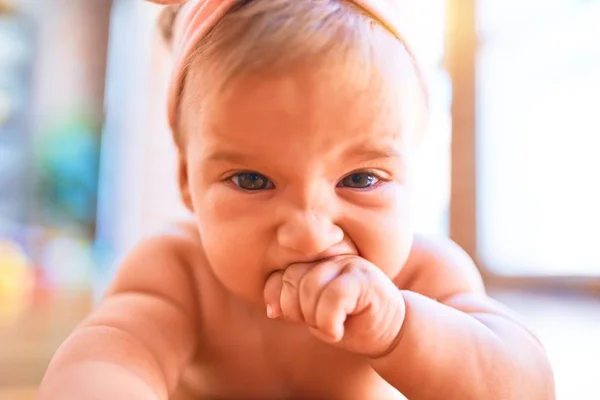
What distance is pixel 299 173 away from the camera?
443 millimetres

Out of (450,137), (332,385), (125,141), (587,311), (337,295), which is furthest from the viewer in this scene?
(450,137)

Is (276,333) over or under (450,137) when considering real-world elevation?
over

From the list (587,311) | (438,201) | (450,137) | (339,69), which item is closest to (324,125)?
(339,69)

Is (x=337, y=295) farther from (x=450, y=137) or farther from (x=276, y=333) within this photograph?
(x=450, y=137)

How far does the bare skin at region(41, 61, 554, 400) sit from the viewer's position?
1.44 ft

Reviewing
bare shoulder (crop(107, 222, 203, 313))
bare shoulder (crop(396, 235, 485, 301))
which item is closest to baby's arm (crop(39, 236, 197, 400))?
bare shoulder (crop(107, 222, 203, 313))

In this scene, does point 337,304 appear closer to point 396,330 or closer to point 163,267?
point 396,330

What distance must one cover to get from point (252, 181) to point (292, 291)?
9cm

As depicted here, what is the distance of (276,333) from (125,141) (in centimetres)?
124

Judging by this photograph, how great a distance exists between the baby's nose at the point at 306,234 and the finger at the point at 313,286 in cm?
2

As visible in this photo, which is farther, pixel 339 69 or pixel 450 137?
pixel 450 137

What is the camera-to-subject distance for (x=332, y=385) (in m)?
0.58

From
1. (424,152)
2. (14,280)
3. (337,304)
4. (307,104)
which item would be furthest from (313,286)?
(14,280)

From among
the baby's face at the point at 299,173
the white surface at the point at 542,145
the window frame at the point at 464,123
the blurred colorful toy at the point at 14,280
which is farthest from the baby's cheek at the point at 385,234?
the window frame at the point at 464,123
